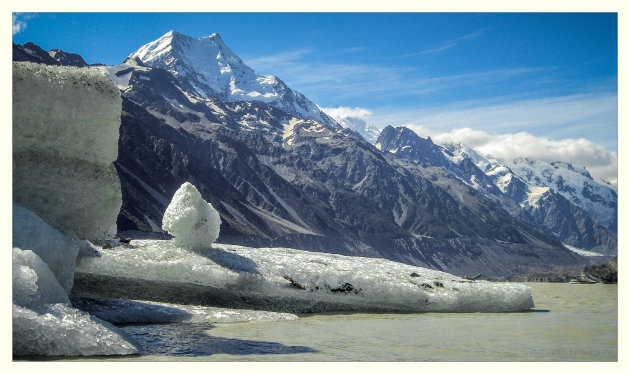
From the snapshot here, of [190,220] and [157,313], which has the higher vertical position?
[190,220]

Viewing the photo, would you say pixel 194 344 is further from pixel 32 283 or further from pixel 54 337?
pixel 32 283

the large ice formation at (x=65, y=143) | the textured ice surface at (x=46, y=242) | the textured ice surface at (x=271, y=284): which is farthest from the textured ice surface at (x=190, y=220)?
the textured ice surface at (x=46, y=242)

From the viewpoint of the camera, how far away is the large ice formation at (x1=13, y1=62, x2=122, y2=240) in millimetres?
12156

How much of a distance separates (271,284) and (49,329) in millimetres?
8731

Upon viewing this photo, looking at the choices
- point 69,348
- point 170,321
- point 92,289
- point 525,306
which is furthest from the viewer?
point 525,306

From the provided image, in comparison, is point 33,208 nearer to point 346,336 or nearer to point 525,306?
point 346,336

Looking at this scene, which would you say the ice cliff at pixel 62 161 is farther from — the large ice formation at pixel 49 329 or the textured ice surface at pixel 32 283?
the large ice formation at pixel 49 329

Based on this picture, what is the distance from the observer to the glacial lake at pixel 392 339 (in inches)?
390

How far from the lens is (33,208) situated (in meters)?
12.4

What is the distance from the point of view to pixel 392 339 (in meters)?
12.1

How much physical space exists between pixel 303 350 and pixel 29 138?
7039 millimetres

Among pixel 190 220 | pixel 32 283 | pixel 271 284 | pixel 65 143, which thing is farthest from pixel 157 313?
pixel 32 283
